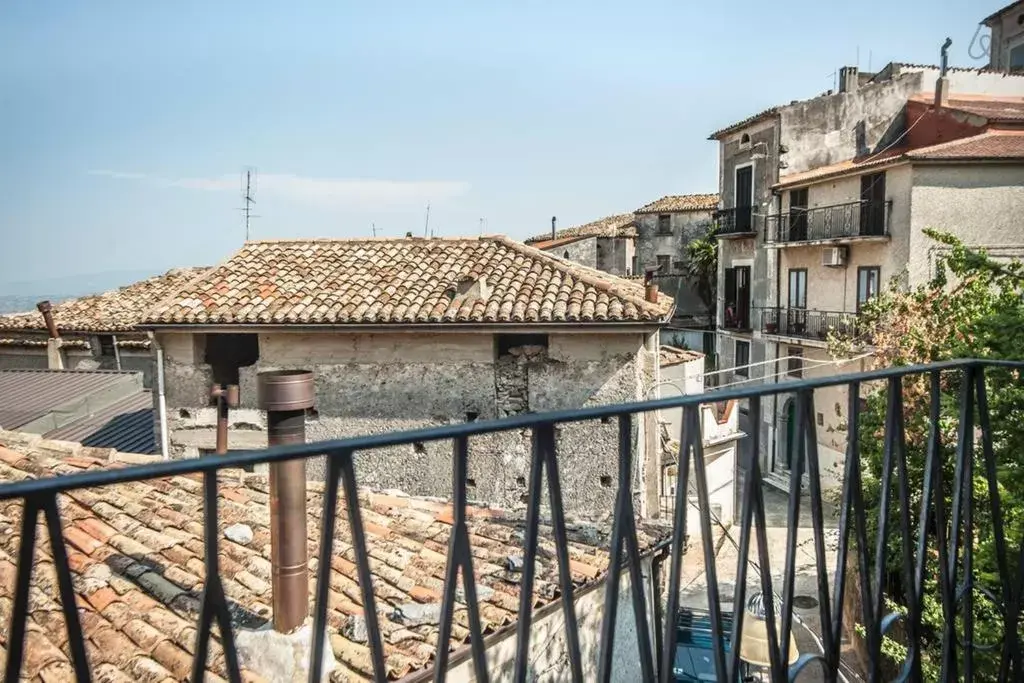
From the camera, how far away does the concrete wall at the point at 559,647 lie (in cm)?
447

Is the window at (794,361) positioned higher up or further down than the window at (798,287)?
further down

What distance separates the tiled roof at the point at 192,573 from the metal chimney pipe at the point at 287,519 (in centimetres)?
18

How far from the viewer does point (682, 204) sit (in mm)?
29875

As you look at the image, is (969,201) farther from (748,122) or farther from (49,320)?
(49,320)

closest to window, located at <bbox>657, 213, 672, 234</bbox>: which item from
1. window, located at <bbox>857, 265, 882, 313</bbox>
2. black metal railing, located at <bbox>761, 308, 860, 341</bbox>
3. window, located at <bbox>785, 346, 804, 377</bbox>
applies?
black metal railing, located at <bbox>761, 308, 860, 341</bbox>

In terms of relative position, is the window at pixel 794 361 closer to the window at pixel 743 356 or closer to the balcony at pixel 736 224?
the window at pixel 743 356

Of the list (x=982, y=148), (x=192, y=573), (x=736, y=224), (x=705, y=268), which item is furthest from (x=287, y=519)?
(x=705, y=268)

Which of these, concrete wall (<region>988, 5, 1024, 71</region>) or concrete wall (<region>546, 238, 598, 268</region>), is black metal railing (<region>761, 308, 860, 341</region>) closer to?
concrete wall (<region>546, 238, 598, 268</region>)

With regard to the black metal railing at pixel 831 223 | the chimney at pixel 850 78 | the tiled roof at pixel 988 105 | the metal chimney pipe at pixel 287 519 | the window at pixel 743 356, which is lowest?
the window at pixel 743 356

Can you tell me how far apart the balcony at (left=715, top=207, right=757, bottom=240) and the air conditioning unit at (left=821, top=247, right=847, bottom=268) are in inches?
120

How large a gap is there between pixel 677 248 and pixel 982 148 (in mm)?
Answer: 14708

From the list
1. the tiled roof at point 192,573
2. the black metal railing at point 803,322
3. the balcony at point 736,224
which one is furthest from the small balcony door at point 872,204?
the tiled roof at point 192,573

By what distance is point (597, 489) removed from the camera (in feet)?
30.2

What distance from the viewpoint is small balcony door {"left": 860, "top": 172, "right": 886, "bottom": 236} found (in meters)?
16.0
